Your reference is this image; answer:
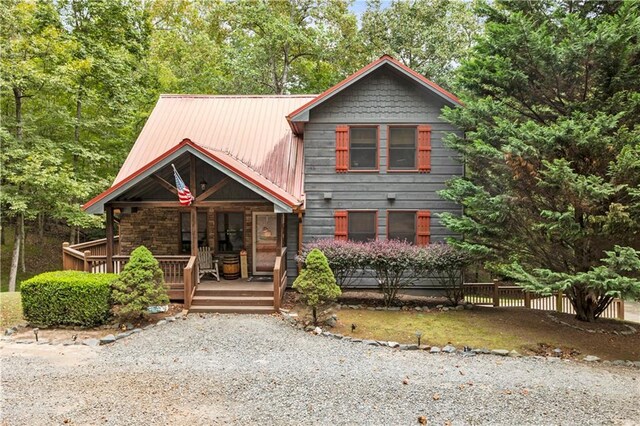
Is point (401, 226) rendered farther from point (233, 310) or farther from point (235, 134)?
point (235, 134)

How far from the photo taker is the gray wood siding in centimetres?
1272

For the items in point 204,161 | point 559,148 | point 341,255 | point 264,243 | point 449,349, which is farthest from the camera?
point 264,243

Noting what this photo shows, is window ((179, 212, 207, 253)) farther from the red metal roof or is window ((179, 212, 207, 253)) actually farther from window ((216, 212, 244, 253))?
the red metal roof

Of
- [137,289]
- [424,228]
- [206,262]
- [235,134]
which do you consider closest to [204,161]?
[137,289]

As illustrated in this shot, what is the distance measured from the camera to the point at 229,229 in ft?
45.2

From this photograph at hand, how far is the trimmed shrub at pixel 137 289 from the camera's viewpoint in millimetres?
9117

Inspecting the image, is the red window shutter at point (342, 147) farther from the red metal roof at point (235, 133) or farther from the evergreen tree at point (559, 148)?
the evergreen tree at point (559, 148)

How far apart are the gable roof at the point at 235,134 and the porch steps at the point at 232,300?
122 inches

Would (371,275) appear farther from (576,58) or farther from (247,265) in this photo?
(576,58)

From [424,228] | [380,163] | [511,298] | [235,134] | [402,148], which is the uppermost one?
[235,134]

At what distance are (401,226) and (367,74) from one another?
4.84 m

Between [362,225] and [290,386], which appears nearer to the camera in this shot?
[290,386]

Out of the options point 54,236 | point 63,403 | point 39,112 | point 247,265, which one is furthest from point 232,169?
point 54,236

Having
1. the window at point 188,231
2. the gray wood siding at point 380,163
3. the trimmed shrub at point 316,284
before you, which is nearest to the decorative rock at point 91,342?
the trimmed shrub at point 316,284
